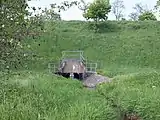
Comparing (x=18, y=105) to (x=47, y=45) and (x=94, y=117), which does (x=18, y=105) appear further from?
(x=47, y=45)

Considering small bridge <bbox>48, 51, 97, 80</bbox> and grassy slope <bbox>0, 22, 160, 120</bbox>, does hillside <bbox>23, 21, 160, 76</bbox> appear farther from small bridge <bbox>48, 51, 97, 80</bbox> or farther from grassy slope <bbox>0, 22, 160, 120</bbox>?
small bridge <bbox>48, 51, 97, 80</bbox>

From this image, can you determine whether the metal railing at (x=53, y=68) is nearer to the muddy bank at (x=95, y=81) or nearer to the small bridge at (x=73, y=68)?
the small bridge at (x=73, y=68)

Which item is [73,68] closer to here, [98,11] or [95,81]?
[95,81]

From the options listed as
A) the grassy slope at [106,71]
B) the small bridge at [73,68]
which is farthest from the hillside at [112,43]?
the small bridge at [73,68]

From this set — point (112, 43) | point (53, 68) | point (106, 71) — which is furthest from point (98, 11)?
point (106, 71)

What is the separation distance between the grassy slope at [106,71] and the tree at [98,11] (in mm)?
1350

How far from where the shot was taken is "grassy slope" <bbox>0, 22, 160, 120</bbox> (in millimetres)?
9891

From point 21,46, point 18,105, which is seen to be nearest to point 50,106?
point 18,105

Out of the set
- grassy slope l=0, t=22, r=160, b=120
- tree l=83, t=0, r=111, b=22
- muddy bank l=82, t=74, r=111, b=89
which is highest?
tree l=83, t=0, r=111, b=22

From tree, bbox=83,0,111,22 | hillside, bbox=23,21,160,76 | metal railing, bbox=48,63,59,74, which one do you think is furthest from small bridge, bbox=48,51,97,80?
tree, bbox=83,0,111,22

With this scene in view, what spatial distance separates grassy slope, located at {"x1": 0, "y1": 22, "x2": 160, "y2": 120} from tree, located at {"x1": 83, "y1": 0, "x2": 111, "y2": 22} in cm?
135

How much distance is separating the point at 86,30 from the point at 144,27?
6.53m

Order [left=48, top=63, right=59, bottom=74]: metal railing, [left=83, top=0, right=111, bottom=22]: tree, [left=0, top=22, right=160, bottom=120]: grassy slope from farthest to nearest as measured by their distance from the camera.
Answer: [left=83, top=0, right=111, bottom=22]: tree, [left=48, top=63, right=59, bottom=74]: metal railing, [left=0, top=22, right=160, bottom=120]: grassy slope

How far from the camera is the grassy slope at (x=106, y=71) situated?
9891 mm
